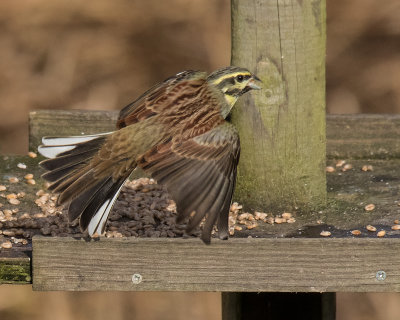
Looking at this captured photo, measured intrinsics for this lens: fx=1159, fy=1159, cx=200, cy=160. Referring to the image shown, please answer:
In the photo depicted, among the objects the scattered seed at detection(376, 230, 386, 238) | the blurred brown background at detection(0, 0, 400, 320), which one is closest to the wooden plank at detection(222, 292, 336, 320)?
the scattered seed at detection(376, 230, 386, 238)

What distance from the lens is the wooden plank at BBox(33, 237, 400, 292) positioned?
3.96 metres

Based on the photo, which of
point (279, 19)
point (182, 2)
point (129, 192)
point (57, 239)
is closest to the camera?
point (57, 239)

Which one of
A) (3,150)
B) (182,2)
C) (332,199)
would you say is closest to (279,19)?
(332,199)

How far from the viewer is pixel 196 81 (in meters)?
4.73

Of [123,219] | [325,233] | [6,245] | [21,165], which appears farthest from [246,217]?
[21,165]

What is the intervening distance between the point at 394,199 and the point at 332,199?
0.84 ft

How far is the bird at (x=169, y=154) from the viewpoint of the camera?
4.13 metres

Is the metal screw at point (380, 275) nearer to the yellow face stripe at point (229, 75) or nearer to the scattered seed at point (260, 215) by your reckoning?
the scattered seed at point (260, 215)

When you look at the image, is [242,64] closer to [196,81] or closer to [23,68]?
[196,81]

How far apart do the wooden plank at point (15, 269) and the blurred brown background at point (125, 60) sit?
3.14m

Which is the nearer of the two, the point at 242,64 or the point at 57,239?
the point at 57,239

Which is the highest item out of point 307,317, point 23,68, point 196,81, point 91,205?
point 23,68

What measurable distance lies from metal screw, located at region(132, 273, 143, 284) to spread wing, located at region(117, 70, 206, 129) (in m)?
0.75

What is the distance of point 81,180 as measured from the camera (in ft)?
14.1
